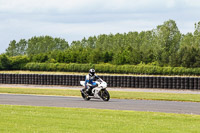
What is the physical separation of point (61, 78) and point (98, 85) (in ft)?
68.3

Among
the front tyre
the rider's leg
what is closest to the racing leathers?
the rider's leg

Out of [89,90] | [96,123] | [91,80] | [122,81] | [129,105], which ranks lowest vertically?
[129,105]

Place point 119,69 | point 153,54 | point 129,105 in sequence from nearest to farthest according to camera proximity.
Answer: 1. point 129,105
2. point 119,69
3. point 153,54

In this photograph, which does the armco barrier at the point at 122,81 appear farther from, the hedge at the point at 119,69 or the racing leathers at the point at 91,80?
the hedge at the point at 119,69

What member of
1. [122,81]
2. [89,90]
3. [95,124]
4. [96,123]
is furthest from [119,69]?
[95,124]

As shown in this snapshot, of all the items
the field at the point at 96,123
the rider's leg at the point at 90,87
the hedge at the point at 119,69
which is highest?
the rider's leg at the point at 90,87

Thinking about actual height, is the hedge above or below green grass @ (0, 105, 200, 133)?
below

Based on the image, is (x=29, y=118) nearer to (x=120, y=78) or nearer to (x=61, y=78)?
(x=120, y=78)

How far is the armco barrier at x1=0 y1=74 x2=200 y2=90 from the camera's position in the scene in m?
41.2

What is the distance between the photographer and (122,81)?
43.9 m

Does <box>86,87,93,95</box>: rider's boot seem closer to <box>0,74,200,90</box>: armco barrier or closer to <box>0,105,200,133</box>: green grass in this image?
<box>0,105,200,133</box>: green grass

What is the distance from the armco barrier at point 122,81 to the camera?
4119cm

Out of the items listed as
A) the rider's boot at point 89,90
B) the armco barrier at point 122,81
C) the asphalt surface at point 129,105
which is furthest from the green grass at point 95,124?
the armco barrier at point 122,81

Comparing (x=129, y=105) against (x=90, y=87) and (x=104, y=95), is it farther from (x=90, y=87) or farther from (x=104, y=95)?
(x=90, y=87)
